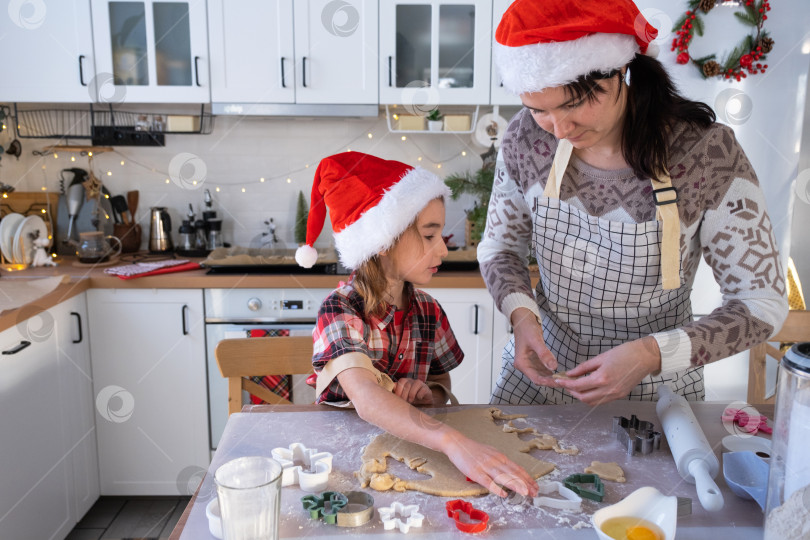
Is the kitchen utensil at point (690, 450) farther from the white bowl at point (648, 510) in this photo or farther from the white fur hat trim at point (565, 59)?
the white fur hat trim at point (565, 59)

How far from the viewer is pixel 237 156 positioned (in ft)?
9.05

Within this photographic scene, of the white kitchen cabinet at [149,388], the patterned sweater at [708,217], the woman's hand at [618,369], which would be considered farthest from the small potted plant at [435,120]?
the woman's hand at [618,369]

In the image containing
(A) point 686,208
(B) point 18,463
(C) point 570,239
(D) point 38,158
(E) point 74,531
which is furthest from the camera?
(D) point 38,158

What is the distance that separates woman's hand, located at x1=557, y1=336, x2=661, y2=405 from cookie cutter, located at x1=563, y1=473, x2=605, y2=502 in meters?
0.15

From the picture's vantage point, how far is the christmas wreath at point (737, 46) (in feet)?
7.17

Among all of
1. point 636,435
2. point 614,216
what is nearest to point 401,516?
point 636,435

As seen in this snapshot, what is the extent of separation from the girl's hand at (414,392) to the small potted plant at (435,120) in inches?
62.5

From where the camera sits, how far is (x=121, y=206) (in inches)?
107

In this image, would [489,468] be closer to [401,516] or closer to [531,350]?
[401,516]

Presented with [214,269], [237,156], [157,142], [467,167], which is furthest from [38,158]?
[467,167]

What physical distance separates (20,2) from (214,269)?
1.23 meters

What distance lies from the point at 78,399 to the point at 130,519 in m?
0.47

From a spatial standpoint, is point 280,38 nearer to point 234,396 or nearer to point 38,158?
point 38,158

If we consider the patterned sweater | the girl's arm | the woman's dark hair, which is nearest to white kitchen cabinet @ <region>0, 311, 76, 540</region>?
Result: the girl's arm
